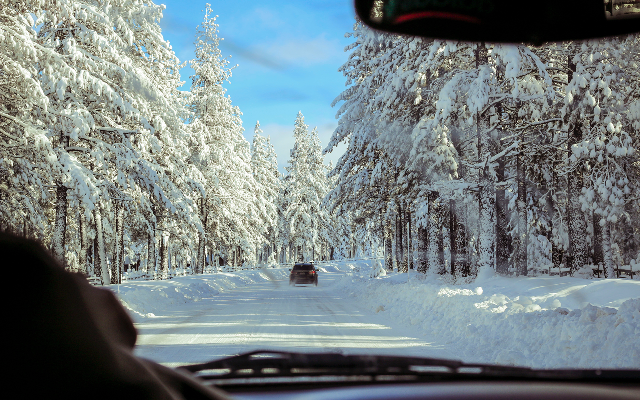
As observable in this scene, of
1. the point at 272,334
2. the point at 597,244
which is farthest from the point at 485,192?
the point at 597,244

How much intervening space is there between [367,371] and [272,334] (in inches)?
314

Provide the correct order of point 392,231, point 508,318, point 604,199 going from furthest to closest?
point 392,231, point 604,199, point 508,318

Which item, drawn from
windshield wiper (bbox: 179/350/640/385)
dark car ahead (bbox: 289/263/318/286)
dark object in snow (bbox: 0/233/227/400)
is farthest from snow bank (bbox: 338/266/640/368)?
dark car ahead (bbox: 289/263/318/286)

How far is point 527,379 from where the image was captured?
323 centimetres

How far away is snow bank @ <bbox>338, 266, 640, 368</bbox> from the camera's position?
727 cm

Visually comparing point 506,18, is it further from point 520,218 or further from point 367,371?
point 520,218

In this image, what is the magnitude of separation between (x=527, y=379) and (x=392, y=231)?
45.1m

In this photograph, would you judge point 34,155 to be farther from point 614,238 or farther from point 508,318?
point 614,238

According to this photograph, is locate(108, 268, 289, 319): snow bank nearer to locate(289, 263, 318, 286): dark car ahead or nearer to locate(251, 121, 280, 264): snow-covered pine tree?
locate(289, 263, 318, 286): dark car ahead

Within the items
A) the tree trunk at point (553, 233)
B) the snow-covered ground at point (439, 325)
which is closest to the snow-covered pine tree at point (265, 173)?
the tree trunk at point (553, 233)

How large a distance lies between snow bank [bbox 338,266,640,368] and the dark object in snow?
23.0ft

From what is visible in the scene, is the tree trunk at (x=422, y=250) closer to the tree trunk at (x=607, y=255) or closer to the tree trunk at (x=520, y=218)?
the tree trunk at (x=520, y=218)

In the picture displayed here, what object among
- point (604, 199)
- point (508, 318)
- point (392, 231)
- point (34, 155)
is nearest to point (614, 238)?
point (604, 199)

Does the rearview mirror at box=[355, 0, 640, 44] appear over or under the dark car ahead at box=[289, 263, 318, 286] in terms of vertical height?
over
